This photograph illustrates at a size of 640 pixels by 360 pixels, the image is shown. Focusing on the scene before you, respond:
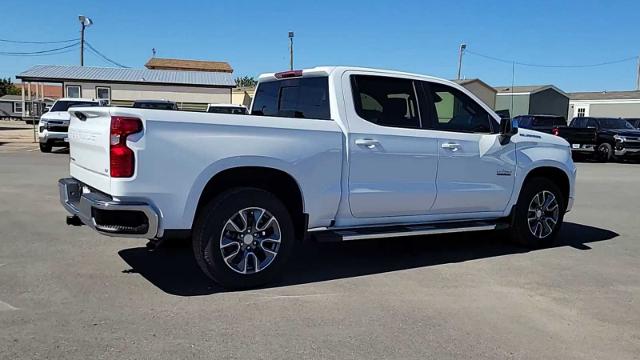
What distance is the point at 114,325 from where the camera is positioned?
423 centimetres

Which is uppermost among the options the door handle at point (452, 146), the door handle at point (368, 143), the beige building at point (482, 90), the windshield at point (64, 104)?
the beige building at point (482, 90)

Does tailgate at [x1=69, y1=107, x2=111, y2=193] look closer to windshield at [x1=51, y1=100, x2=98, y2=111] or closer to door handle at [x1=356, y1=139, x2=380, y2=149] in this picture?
door handle at [x1=356, y1=139, x2=380, y2=149]

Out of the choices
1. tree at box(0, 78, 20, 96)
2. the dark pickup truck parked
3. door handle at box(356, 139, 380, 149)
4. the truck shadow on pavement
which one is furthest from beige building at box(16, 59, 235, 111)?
tree at box(0, 78, 20, 96)

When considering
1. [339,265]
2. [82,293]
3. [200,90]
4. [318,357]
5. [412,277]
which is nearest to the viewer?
[318,357]

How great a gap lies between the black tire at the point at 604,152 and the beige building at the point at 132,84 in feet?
77.0

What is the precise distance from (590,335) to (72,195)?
4509mm

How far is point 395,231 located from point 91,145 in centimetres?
290

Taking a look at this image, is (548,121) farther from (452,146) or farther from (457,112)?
(452,146)

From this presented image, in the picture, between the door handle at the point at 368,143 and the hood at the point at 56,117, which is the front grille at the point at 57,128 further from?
the door handle at the point at 368,143

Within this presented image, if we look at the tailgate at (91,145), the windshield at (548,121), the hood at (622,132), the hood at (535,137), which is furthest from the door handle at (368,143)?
the hood at (622,132)

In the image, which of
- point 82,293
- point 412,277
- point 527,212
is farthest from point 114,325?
point 527,212

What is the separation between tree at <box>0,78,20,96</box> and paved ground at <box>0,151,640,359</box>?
98.3 m

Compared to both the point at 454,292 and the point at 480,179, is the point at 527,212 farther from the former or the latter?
the point at 454,292

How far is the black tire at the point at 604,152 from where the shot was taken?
23266 mm
